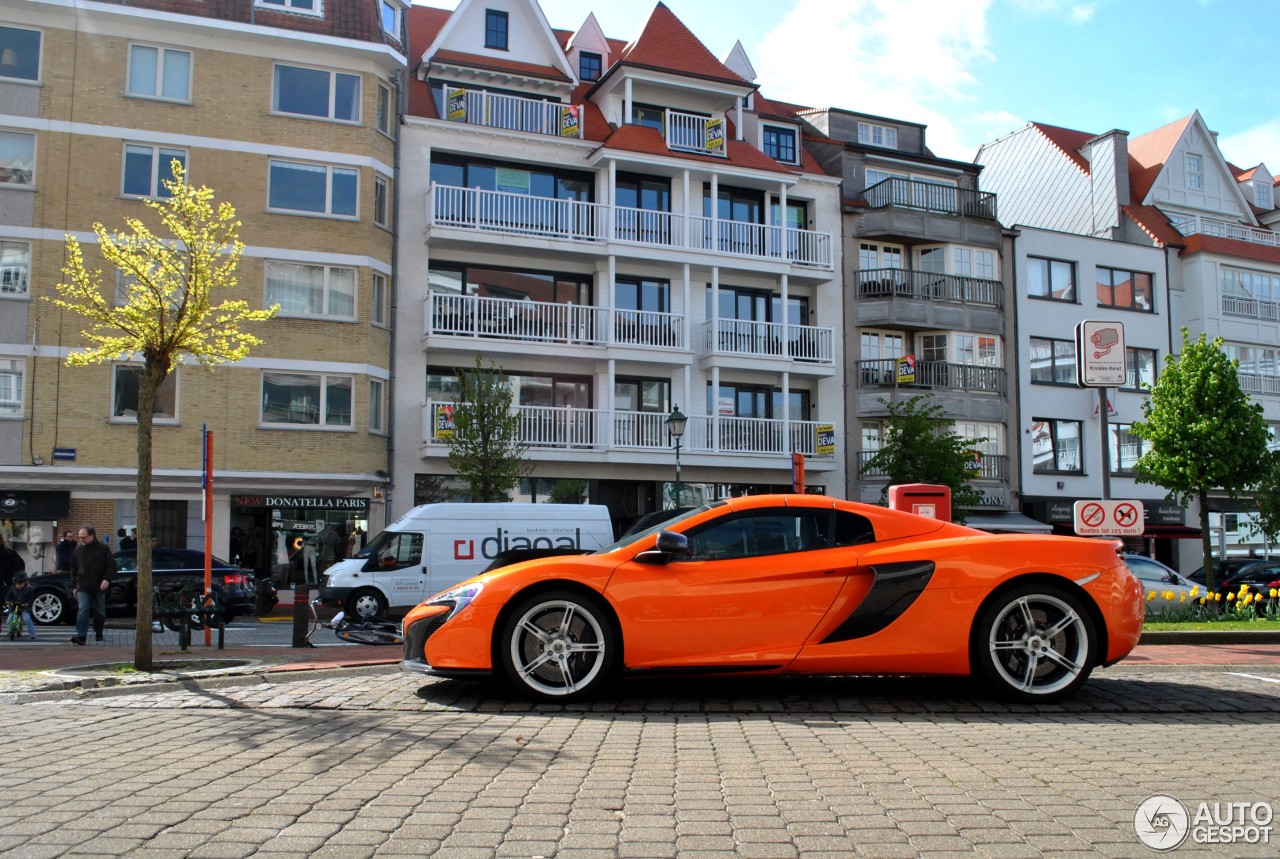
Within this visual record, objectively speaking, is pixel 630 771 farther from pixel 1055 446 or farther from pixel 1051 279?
pixel 1051 279

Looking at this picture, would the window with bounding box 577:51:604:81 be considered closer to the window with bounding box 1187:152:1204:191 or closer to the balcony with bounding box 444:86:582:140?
the balcony with bounding box 444:86:582:140

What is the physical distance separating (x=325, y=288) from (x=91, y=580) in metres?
13.7

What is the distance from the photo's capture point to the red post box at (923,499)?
14.8 m

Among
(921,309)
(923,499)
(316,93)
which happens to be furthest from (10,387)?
(921,309)

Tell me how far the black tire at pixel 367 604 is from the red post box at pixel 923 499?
9.90m

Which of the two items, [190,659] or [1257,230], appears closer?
[190,659]

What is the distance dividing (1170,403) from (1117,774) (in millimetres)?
28489

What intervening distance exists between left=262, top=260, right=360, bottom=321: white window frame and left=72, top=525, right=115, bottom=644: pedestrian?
12.6 m

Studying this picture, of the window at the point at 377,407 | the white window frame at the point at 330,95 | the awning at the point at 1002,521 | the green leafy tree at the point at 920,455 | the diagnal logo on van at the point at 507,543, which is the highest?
the white window frame at the point at 330,95

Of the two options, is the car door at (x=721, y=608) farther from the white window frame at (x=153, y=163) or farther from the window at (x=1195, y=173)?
the window at (x=1195, y=173)

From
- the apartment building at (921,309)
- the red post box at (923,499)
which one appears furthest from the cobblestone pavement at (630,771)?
Result: the apartment building at (921,309)

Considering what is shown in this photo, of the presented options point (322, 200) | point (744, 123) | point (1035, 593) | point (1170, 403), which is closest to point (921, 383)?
point (1170, 403)

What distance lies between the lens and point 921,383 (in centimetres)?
3456

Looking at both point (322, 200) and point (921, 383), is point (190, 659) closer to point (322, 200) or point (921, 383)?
point (322, 200)
